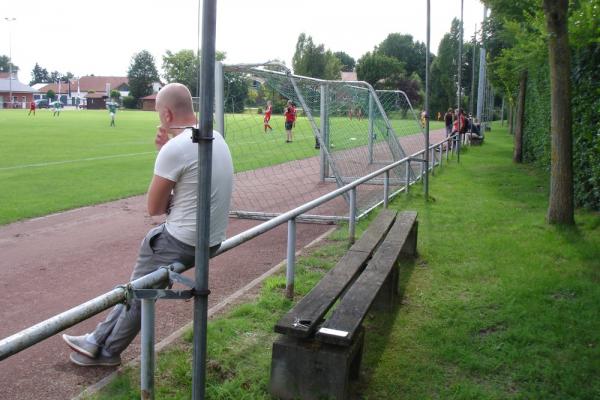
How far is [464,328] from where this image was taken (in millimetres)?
4699

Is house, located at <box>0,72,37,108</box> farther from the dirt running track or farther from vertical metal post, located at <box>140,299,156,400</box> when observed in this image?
vertical metal post, located at <box>140,299,156,400</box>

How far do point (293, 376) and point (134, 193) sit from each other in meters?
9.14

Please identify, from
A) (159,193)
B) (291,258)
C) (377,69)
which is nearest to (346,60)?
(377,69)

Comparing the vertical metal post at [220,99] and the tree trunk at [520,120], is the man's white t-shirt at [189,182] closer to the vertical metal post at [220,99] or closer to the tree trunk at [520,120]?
the vertical metal post at [220,99]

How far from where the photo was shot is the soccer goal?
31.1 feet

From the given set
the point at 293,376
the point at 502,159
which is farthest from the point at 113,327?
the point at 502,159

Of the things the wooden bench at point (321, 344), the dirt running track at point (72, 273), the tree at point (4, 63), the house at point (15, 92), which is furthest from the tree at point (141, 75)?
the wooden bench at point (321, 344)

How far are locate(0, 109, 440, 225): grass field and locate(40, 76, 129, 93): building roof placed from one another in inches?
4458

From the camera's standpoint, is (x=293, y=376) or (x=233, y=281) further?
(x=233, y=281)

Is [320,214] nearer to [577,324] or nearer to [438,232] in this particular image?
Result: [438,232]

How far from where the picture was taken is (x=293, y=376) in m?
3.42

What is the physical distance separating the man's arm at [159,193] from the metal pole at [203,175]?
2.52ft

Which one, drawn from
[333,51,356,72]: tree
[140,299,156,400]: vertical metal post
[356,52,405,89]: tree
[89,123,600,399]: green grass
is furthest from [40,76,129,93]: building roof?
[140,299,156,400]: vertical metal post

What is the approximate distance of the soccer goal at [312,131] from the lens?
9.49m
